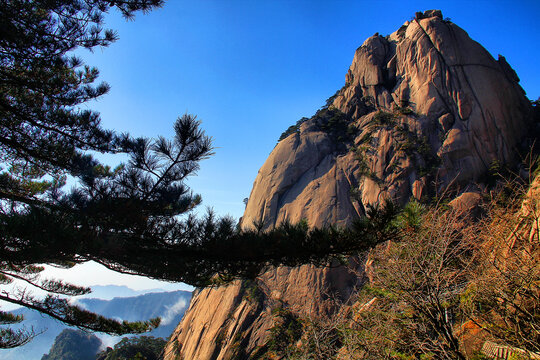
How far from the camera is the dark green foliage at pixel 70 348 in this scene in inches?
2125

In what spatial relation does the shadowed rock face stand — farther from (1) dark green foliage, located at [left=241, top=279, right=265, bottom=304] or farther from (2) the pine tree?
(2) the pine tree

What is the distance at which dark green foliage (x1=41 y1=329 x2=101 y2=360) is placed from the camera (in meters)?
54.0

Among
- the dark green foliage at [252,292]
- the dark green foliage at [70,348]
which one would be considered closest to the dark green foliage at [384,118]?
the dark green foliage at [252,292]

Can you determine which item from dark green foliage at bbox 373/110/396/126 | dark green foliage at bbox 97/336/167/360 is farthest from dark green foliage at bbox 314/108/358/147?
dark green foliage at bbox 97/336/167/360

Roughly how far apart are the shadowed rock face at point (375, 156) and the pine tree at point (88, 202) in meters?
9.98

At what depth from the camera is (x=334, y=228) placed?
470 centimetres

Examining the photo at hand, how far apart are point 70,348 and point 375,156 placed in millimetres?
68513

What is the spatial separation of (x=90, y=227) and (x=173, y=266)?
4.88 feet

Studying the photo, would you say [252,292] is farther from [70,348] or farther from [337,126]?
[70,348]

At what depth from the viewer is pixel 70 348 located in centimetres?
5631

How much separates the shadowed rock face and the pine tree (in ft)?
32.7

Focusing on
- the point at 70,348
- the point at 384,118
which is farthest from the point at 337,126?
the point at 70,348

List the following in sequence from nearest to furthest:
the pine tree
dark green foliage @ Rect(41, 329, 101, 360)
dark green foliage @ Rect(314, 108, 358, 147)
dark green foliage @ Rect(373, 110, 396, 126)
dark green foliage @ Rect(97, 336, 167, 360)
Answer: the pine tree → dark green foliage @ Rect(373, 110, 396, 126) → dark green foliage @ Rect(314, 108, 358, 147) → dark green foliage @ Rect(97, 336, 167, 360) → dark green foliage @ Rect(41, 329, 101, 360)

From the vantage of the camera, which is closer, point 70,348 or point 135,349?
point 135,349
